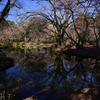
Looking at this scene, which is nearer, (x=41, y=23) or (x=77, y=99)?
(x=77, y=99)

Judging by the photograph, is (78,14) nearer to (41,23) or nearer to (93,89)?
(41,23)

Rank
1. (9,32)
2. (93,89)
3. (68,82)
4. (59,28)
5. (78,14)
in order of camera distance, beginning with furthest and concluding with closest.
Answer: (9,32) < (59,28) < (78,14) < (68,82) < (93,89)

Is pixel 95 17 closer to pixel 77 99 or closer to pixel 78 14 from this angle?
pixel 78 14

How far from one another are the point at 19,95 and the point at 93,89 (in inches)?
138

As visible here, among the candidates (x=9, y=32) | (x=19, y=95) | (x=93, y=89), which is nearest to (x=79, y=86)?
(x=93, y=89)

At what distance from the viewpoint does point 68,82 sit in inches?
239

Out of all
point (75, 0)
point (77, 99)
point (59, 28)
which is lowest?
point (77, 99)

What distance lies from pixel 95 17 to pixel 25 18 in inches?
488

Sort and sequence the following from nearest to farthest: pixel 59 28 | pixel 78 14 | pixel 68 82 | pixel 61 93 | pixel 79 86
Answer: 1. pixel 61 93
2. pixel 79 86
3. pixel 68 82
4. pixel 78 14
5. pixel 59 28

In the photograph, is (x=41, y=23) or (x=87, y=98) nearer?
(x=87, y=98)

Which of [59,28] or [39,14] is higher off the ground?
[39,14]

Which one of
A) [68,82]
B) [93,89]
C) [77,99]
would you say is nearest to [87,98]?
[77,99]

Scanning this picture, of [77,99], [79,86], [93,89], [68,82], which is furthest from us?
[68,82]

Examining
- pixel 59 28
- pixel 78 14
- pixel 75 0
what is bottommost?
pixel 59 28
